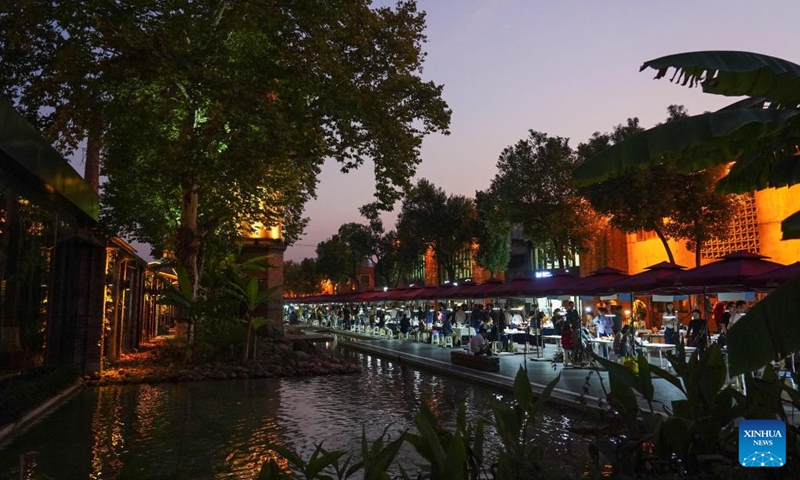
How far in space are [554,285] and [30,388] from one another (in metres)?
13.4

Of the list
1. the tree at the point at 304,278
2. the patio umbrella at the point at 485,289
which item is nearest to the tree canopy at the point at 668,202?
the patio umbrella at the point at 485,289

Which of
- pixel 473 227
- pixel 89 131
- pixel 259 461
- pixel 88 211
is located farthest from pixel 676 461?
pixel 473 227

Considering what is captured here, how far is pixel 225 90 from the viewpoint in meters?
14.1

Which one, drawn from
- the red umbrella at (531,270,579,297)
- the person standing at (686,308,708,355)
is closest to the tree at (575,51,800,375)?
→ the person standing at (686,308,708,355)

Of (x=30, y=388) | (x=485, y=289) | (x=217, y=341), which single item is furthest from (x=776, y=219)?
(x=30, y=388)

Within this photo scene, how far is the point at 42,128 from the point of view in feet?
60.8

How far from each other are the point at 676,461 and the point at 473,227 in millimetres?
45928

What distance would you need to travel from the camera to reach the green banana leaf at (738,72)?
420cm

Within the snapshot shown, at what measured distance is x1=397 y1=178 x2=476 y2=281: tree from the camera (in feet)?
163

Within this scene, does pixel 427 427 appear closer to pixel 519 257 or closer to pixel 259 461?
pixel 259 461

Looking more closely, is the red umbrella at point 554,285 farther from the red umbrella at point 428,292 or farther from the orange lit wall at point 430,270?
the orange lit wall at point 430,270

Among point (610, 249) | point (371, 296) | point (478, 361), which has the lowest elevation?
point (478, 361)

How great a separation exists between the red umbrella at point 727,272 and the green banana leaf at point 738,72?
8657mm

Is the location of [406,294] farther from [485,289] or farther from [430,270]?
[430,270]
